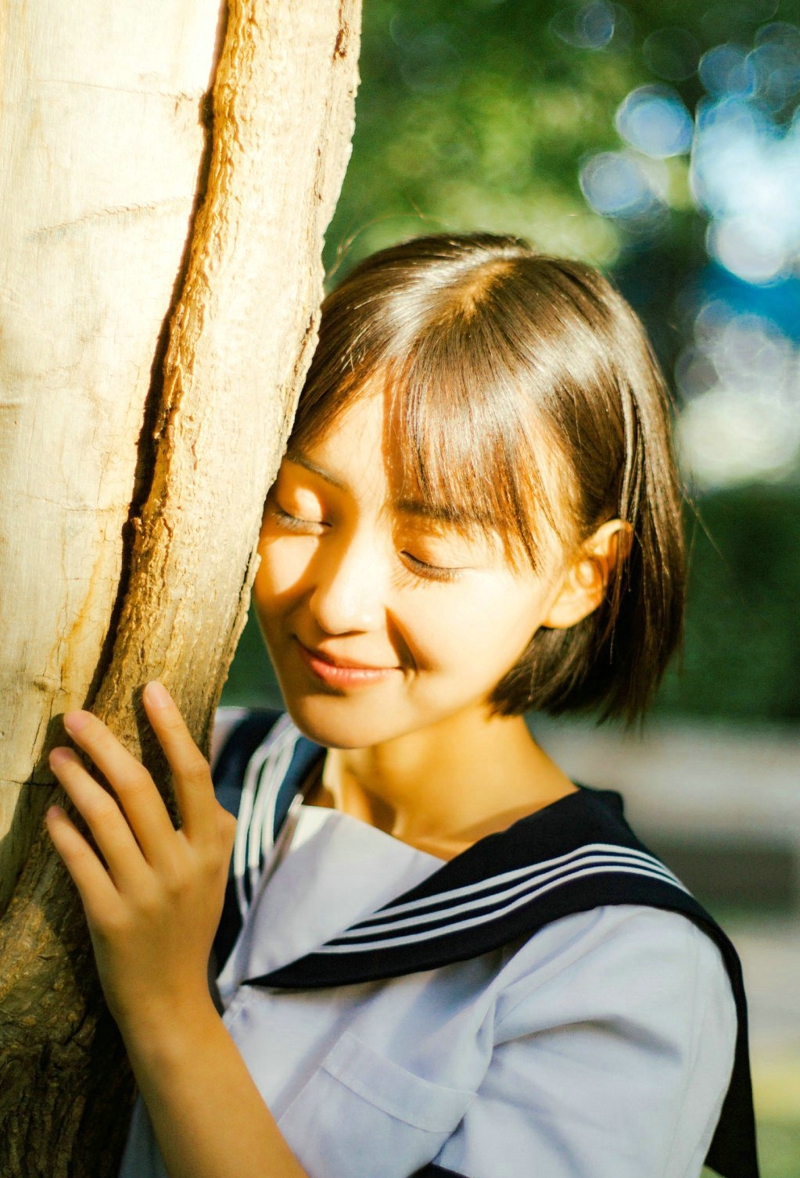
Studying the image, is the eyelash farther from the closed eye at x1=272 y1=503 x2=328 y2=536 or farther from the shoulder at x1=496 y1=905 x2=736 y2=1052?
the shoulder at x1=496 y1=905 x2=736 y2=1052

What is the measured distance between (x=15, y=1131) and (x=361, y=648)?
657 millimetres

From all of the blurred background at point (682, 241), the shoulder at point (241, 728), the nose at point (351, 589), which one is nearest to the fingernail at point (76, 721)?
the nose at point (351, 589)

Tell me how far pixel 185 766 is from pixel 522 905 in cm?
44

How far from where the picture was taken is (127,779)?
999 mm

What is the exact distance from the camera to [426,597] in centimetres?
119

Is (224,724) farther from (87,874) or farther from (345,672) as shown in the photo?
(87,874)

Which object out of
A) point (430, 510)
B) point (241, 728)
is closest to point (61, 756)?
point (430, 510)

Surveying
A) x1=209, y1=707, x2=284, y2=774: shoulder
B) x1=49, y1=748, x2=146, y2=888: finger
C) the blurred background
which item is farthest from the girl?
the blurred background

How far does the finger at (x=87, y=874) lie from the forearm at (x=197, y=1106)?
150 millimetres

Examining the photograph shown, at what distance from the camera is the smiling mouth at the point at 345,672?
4.03 ft

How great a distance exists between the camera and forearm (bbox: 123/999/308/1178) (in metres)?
1.05

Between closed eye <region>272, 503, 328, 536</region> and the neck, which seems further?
the neck

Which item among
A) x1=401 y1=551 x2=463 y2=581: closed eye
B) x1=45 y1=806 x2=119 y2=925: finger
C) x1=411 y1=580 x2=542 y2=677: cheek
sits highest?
x1=401 y1=551 x2=463 y2=581: closed eye

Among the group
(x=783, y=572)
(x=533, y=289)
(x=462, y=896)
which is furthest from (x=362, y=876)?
(x=783, y=572)
